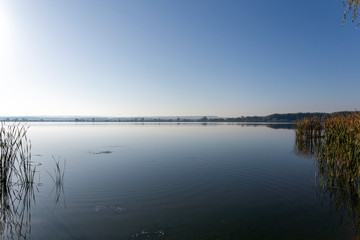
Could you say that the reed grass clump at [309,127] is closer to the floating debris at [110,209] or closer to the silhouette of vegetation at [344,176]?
the silhouette of vegetation at [344,176]

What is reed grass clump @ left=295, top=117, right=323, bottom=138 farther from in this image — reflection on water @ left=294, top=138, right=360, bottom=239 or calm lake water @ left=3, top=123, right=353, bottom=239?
reflection on water @ left=294, top=138, right=360, bottom=239

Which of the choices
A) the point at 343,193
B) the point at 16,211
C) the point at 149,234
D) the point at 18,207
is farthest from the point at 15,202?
the point at 343,193

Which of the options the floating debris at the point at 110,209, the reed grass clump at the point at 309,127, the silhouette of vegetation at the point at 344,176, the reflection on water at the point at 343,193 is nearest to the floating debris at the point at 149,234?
the floating debris at the point at 110,209

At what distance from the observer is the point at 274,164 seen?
42.5ft

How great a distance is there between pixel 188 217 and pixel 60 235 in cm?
338

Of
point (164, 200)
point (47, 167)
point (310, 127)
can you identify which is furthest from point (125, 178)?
point (310, 127)

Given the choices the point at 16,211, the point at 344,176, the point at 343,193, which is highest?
the point at 344,176

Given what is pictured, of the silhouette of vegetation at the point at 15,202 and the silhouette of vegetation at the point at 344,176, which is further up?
the silhouette of vegetation at the point at 344,176

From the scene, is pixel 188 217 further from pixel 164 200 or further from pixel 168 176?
pixel 168 176

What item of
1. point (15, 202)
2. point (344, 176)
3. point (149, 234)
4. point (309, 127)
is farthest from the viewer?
point (309, 127)

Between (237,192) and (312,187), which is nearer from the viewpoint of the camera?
(237,192)

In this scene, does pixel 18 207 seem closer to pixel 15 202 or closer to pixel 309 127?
pixel 15 202

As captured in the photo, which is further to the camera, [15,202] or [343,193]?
[343,193]

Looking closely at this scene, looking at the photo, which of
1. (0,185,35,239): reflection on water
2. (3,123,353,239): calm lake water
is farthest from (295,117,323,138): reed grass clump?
(0,185,35,239): reflection on water
